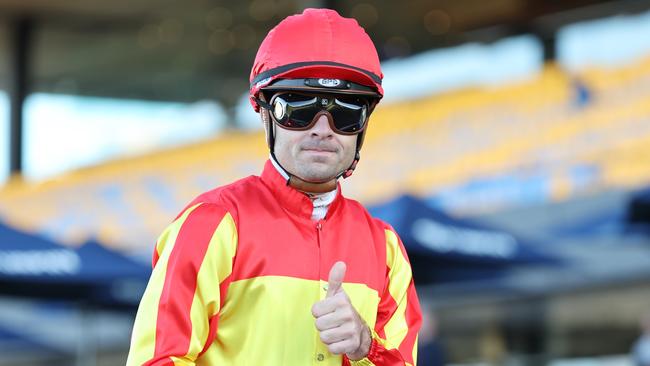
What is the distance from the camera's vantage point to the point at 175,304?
178cm

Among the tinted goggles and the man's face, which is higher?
the tinted goggles

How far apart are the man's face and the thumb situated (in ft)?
0.76

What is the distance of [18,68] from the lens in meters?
21.8

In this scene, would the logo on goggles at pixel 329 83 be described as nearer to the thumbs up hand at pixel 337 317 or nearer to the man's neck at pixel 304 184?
the man's neck at pixel 304 184

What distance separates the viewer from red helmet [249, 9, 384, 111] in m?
1.91

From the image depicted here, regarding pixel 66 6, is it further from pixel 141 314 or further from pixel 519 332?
pixel 141 314

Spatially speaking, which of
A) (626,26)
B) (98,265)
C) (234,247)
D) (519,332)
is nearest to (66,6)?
(626,26)

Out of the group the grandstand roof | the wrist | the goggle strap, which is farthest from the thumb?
the grandstand roof

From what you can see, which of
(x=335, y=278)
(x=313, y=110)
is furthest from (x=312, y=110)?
(x=335, y=278)

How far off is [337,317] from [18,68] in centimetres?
2095

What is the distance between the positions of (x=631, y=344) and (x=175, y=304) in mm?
7411

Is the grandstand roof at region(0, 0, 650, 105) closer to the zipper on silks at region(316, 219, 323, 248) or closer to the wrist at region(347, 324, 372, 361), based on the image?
the zipper on silks at region(316, 219, 323, 248)

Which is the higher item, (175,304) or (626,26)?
(626,26)

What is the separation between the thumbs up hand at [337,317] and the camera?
1.75 meters
